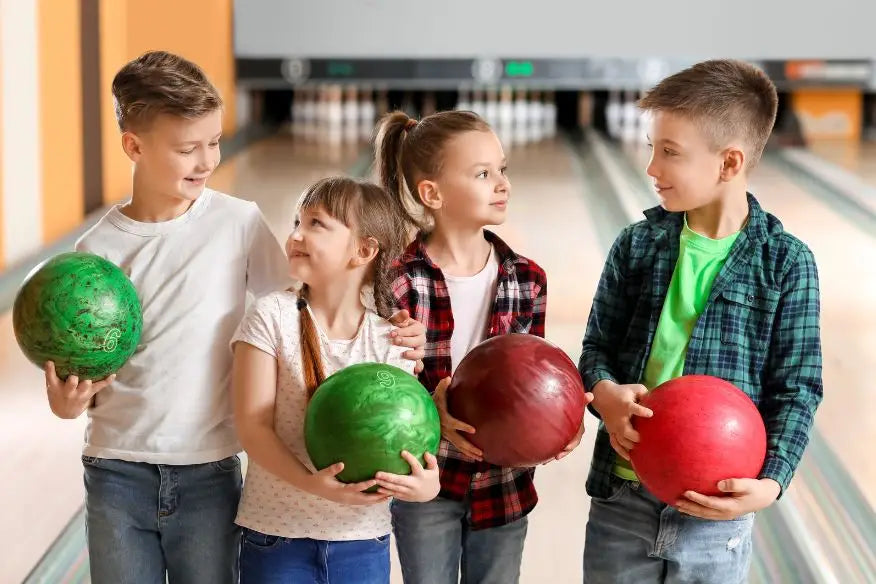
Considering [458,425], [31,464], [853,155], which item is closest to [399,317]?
[458,425]

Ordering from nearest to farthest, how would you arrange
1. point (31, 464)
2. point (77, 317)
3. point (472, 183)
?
point (77, 317), point (472, 183), point (31, 464)

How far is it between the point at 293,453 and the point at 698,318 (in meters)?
0.52

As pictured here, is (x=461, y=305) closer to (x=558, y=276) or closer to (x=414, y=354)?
(x=414, y=354)

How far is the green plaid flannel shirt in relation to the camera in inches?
54.1

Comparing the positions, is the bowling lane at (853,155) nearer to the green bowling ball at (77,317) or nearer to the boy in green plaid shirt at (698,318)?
Result: the boy in green plaid shirt at (698,318)

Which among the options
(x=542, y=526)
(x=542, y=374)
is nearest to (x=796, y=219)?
(x=542, y=526)

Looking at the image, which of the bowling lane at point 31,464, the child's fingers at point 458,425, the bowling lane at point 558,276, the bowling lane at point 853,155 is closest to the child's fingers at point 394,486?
the child's fingers at point 458,425

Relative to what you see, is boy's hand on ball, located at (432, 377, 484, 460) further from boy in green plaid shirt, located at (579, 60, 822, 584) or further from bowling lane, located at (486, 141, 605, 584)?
bowling lane, located at (486, 141, 605, 584)

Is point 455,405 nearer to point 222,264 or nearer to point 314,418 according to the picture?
point 314,418

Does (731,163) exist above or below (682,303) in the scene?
above

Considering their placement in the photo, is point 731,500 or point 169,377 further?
point 169,377

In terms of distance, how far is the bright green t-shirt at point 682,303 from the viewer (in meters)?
1.44

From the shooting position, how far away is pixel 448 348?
1535 millimetres

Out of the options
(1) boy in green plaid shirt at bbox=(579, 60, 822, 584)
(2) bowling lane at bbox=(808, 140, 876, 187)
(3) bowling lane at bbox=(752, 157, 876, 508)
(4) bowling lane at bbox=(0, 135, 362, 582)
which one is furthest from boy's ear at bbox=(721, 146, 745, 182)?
(2) bowling lane at bbox=(808, 140, 876, 187)
